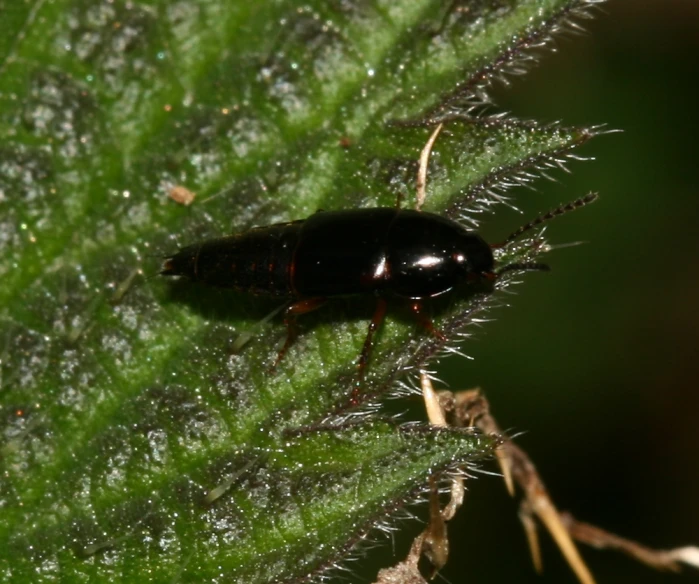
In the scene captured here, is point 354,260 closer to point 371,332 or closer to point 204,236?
point 371,332

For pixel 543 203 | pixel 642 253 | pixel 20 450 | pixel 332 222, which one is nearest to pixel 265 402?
pixel 332 222

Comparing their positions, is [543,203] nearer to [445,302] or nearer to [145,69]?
[445,302]

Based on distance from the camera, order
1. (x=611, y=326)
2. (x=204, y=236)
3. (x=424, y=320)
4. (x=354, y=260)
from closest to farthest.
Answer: (x=424, y=320), (x=354, y=260), (x=204, y=236), (x=611, y=326)

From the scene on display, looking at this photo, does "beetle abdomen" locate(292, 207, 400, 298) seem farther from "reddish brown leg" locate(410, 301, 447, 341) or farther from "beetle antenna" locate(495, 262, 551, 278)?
"beetle antenna" locate(495, 262, 551, 278)

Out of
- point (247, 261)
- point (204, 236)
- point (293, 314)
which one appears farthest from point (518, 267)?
point (204, 236)

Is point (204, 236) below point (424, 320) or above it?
above

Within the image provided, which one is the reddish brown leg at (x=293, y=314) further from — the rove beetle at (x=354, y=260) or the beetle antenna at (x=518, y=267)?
the beetle antenna at (x=518, y=267)
